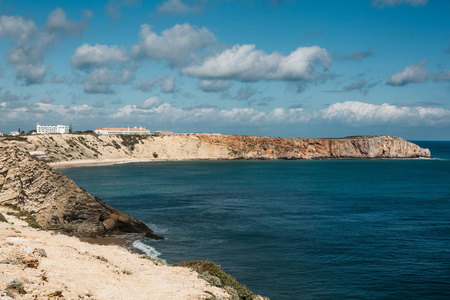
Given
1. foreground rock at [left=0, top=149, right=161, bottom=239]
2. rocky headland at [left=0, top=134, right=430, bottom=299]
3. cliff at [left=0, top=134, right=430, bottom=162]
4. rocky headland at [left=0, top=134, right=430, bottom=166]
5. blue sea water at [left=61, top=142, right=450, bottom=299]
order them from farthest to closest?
cliff at [left=0, top=134, right=430, bottom=162]
rocky headland at [left=0, top=134, right=430, bottom=166]
foreground rock at [left=0, top=149, right=161, bottom=239]
blue sea water at [left=61, top=142, right=450, bottom=299]
rocky headland at [left=0, top=134, right=430, bottom=299]

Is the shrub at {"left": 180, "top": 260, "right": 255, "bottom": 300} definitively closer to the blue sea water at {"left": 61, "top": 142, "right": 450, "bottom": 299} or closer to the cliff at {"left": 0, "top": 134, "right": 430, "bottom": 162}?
the blue sea water at {"left": 61, "top": 142, "right": 450, "bottom": 299}

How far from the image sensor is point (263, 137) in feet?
626

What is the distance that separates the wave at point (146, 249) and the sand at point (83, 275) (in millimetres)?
6993

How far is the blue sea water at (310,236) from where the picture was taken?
84.7 feet

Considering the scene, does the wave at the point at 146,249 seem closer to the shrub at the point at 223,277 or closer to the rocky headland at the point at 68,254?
the rocky headland at the point at 68,254

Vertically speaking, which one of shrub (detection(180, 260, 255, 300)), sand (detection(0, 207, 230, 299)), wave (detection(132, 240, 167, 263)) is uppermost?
sand (detection(0, 207, 230, 299))

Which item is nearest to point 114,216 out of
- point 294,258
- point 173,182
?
point 294,258

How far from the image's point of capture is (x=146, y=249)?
32.3m

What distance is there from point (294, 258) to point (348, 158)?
555 ft

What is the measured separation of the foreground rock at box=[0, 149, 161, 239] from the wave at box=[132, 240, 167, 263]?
231 cm

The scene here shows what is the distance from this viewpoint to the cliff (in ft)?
525

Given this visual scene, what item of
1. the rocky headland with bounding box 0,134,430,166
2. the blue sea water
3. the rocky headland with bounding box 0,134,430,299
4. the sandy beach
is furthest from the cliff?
the rocky headland with bounding box 0,134,430,299

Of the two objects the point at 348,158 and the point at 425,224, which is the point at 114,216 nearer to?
the point at 425,224

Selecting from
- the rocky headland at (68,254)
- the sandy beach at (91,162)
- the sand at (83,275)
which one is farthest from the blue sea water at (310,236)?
the sandy beach at (91,162)
